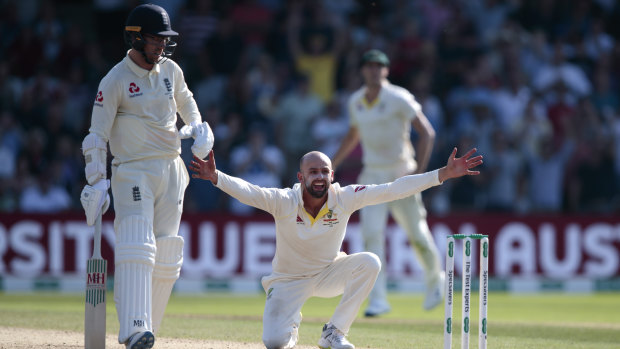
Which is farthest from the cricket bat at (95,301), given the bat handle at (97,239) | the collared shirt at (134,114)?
the collared shirt at (134,114)

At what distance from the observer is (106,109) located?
19.0 ft

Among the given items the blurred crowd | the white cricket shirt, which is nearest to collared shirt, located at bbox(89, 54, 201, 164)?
the white cricket shirt

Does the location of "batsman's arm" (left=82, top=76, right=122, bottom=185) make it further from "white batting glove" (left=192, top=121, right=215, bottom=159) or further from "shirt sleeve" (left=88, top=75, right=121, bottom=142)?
"white batting glove" (left=192, top=121, right=215, bottom=159)

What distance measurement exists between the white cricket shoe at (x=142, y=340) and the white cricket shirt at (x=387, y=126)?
3805mm

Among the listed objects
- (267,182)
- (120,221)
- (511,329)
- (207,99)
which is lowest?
(511,329)

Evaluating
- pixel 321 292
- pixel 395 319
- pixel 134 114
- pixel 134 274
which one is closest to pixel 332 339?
pixel 321 292

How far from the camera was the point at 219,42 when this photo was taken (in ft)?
45.0

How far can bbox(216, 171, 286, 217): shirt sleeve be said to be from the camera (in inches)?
232

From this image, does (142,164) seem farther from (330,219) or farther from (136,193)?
(330,219)

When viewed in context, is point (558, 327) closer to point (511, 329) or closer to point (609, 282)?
point (511, 329)

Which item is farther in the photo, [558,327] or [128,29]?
[558,327]

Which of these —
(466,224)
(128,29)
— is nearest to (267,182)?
(466,224)

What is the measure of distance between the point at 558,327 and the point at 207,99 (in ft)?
21.2

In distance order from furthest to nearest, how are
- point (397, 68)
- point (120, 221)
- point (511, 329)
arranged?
1. point (397, 68)
2. point (511, 329)
3. point (120, 221)
